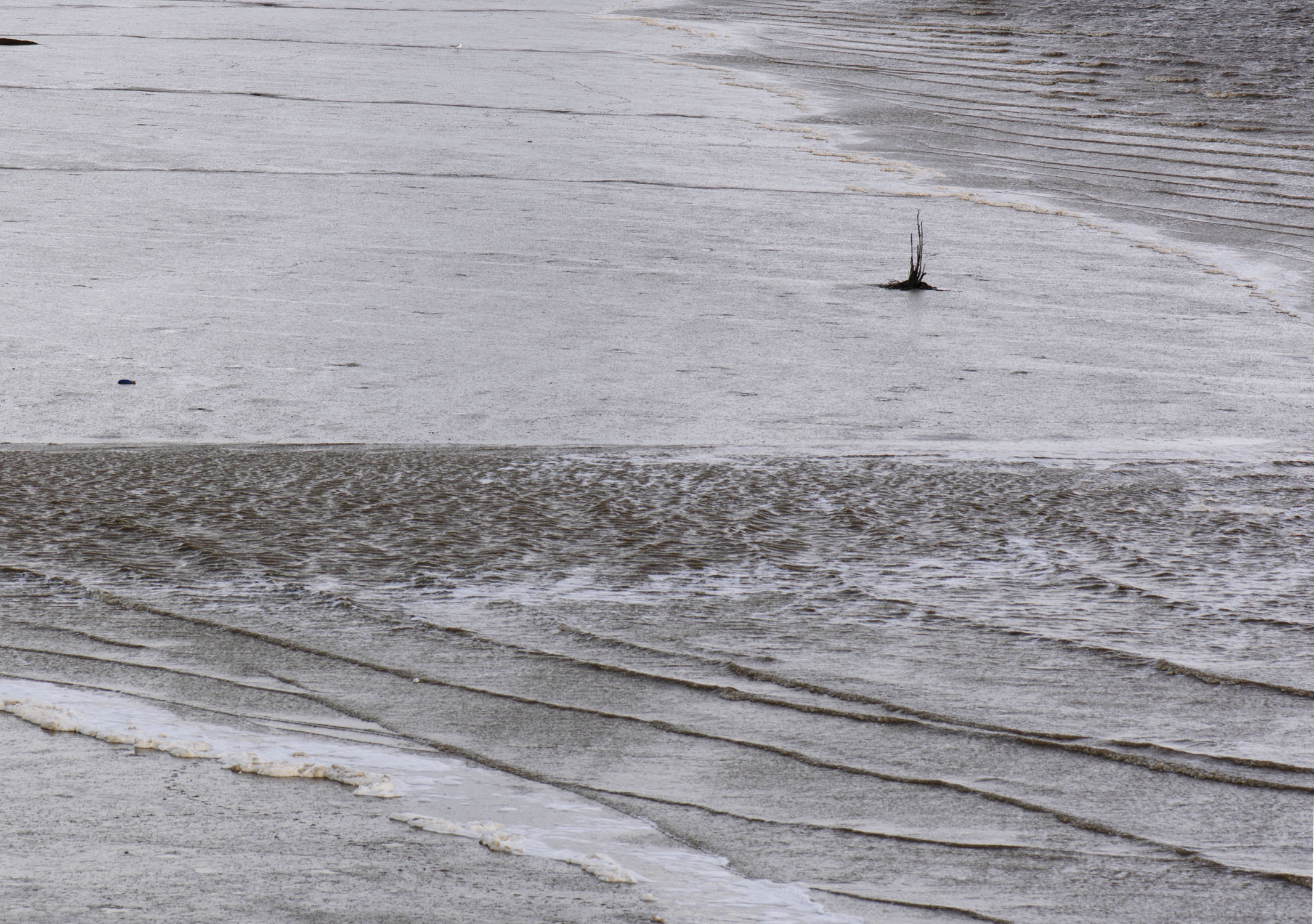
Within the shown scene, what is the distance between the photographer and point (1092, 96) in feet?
33.4

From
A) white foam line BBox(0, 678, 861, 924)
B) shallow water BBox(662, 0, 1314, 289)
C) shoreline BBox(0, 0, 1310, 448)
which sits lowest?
white foam line BBox(0, 678, 861, 924)

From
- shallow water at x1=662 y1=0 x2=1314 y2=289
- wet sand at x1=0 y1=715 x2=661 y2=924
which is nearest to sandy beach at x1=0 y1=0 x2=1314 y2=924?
wet sand at x1=0 y1=715 x2=661 y2=924

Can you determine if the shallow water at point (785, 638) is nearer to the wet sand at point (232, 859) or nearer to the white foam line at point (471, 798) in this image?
the white foam line at point (471, 798)

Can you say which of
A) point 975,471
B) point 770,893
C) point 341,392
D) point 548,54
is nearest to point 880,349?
point 975,471

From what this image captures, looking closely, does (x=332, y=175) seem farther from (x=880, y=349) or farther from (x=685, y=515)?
(x=685, y=515)

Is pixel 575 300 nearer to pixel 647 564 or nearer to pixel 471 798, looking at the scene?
pixel 647 564

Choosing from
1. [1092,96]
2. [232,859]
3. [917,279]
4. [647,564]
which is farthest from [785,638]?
[1092,96]

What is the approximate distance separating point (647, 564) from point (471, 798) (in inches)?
36.8

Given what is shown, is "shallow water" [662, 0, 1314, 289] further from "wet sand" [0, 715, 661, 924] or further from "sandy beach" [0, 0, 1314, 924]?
"wet sand" [0, 715, 661, 924]

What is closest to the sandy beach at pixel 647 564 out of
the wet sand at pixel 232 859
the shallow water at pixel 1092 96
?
the wet sand at pixel 232 859

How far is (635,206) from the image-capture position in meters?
6.68

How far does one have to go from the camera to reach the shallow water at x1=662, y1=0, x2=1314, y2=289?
24.3 ft

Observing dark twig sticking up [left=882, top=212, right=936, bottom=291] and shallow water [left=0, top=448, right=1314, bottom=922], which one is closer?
shallow water [left=0, top=448, right=1314, bottom=922]

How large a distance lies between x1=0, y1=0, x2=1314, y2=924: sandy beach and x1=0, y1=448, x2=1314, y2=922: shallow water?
0.4 inches
